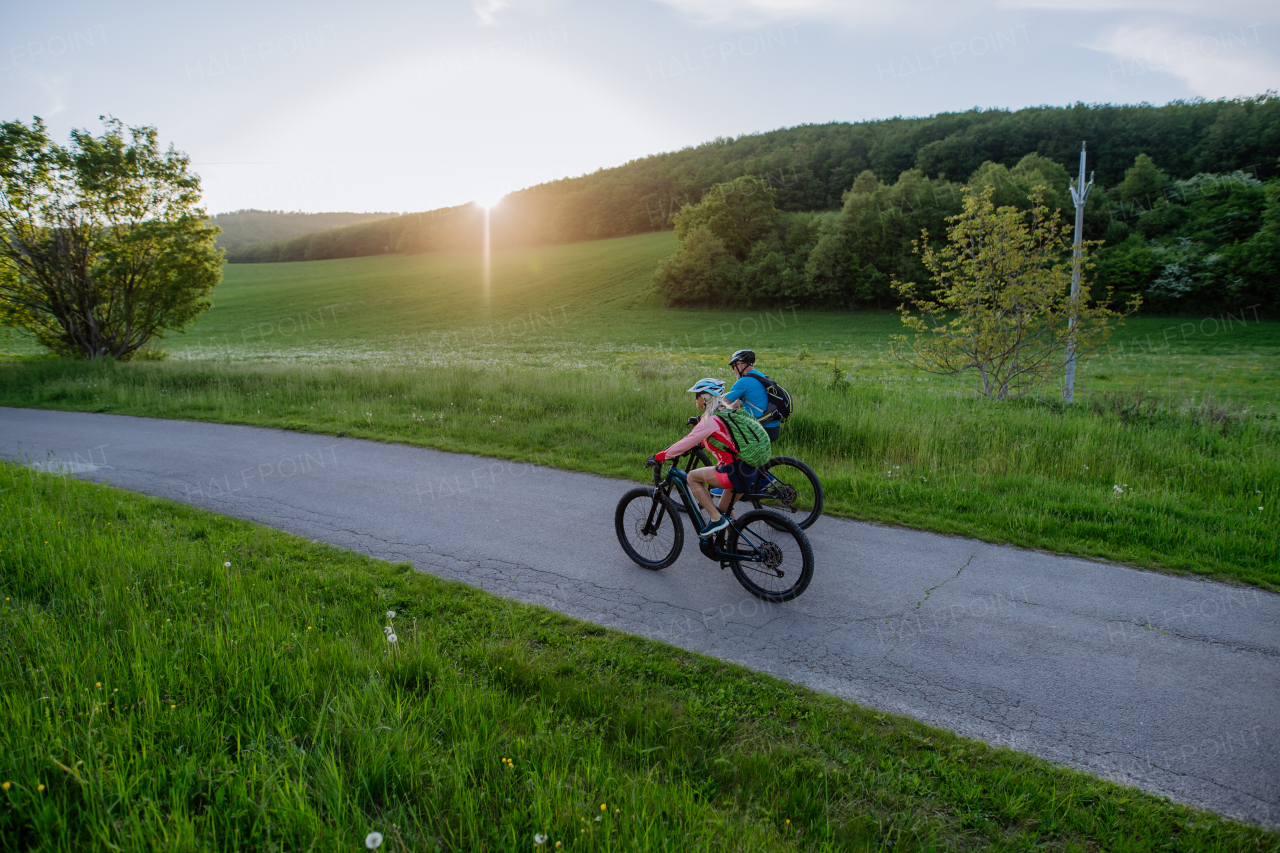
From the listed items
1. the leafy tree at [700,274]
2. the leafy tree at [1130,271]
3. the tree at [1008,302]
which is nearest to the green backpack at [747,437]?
the tree at [1008,302]

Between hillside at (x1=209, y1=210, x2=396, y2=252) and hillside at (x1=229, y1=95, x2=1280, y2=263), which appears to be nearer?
hillside at (x1=229, y1=95, x2=1280, y2=263)

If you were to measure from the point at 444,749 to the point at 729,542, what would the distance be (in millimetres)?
2973

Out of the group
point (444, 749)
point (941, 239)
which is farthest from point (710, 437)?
point (941, 239)

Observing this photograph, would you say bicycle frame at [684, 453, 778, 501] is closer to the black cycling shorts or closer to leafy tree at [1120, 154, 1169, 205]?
the black cycling shorts

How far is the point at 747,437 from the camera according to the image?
541 cm

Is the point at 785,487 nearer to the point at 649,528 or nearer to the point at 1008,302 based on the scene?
the point at 649,528

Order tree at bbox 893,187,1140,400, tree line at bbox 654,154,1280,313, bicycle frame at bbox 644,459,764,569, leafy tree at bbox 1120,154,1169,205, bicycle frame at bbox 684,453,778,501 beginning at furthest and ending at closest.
Result: leafy tree at bbox 1120,154,1169,205 → tree line at bbox 654,154,1280,313 → tree at bbox 893,187,1140,400 → bicycle frame at bbox 684,453,778,501 → bicycle frame at bbox 644,459,764,569

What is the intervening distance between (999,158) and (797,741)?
266ft

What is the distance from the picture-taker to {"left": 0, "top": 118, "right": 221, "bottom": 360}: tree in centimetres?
1850

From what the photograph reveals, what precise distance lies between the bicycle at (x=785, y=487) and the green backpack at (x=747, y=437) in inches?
31.3

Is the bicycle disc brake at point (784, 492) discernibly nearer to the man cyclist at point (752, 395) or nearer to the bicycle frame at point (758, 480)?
the bicycle frame at point (758, 480)

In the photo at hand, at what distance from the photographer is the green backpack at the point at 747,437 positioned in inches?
212

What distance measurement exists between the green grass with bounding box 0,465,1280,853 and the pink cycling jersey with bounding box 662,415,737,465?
1.63m

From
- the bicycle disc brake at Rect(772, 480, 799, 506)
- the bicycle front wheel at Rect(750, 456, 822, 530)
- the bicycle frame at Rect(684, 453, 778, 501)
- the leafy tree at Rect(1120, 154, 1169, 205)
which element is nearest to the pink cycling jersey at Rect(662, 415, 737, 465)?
the bicycle frame at Rect(684, 453, 778, 501)
